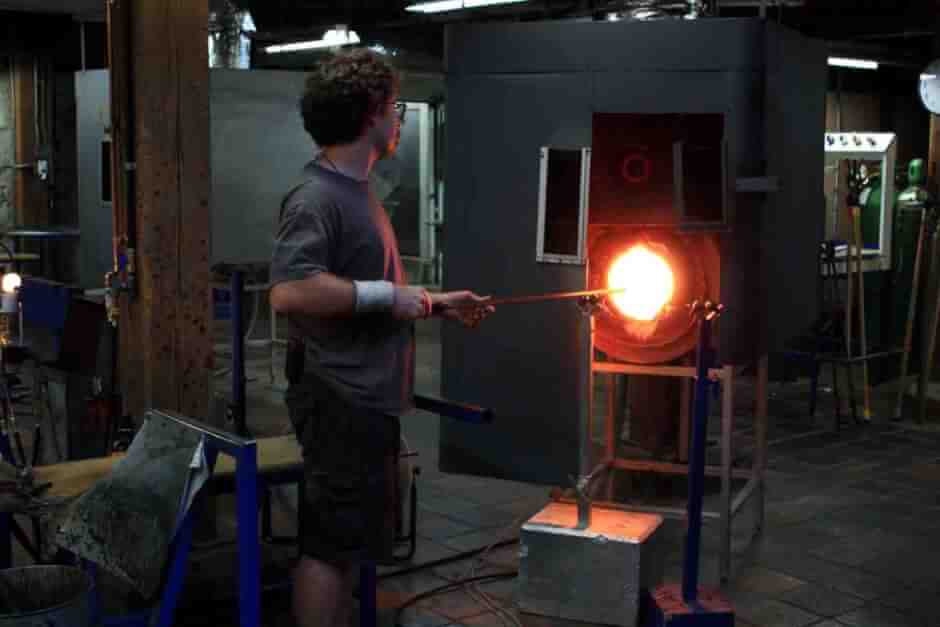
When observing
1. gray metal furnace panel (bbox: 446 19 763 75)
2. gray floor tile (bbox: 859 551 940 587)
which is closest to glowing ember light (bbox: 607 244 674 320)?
gray metal furnace panel (bbox: 446 19 763 75)

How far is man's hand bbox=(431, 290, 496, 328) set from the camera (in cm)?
308

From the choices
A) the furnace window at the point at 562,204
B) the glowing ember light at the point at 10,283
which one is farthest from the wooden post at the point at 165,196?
the furnace window at the point at 562,204

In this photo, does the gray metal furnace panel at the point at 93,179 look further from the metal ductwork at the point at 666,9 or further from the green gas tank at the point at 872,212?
the green gas tank at the point at 872,212

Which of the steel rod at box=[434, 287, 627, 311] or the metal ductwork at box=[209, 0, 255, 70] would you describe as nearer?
the steel rod at box=[434, 287, 627, 311]

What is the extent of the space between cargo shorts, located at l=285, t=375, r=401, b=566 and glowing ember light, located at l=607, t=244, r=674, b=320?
1461 mm

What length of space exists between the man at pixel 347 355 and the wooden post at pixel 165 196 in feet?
3.72

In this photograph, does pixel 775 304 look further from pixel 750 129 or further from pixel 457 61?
pixel 457 61

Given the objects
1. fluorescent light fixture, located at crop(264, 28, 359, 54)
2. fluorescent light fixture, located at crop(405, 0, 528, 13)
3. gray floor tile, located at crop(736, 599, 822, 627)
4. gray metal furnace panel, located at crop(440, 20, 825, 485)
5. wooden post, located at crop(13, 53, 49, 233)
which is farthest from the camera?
wooden post, located at crop(13, 53, 49, 233)

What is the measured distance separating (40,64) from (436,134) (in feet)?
13.4

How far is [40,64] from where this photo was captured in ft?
37.3

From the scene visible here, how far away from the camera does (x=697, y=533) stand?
3.44 meters

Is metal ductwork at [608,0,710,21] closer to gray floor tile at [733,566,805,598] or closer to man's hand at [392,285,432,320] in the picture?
gray floor tile at [733,566,805,598]

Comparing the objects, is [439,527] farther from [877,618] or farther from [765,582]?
[877,618]

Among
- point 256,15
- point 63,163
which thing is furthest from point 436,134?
point 256,15
